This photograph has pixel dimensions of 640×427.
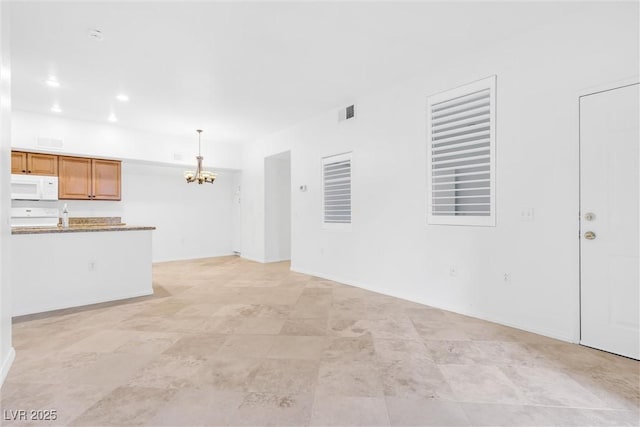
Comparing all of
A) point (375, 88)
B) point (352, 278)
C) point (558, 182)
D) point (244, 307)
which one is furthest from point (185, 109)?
point (558, 182)

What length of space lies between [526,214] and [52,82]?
19.9 feet

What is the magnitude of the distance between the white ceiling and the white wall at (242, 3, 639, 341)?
0.84ft

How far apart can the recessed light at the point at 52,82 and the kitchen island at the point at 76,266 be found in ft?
6.50

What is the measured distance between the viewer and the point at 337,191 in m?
5.34

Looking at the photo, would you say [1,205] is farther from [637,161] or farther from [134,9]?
[637,161]

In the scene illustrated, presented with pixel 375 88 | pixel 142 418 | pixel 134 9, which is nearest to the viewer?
pixel 142 418

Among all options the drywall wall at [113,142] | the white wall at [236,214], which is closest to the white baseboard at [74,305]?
the drywall wall at [113,142]

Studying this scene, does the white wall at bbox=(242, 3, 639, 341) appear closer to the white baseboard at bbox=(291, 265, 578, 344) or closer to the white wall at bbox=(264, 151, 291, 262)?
the white baseboard at bbox=(291, 265, 578, 344)

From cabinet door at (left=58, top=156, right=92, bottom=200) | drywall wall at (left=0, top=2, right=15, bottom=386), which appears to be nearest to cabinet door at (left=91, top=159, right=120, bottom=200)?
cabinet door at (left=58, top=156, right=92, bottom=200)

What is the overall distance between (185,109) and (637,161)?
5.74m

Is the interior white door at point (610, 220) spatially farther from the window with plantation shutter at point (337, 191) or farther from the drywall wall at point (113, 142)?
the drywall wall at point (113, 142)

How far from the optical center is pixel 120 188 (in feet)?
21.0

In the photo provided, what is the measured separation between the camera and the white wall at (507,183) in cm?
275

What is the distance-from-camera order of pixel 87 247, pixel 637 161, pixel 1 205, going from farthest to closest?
1. pixel 87 247
2. pixel 637 161
3. pixel 1 205
